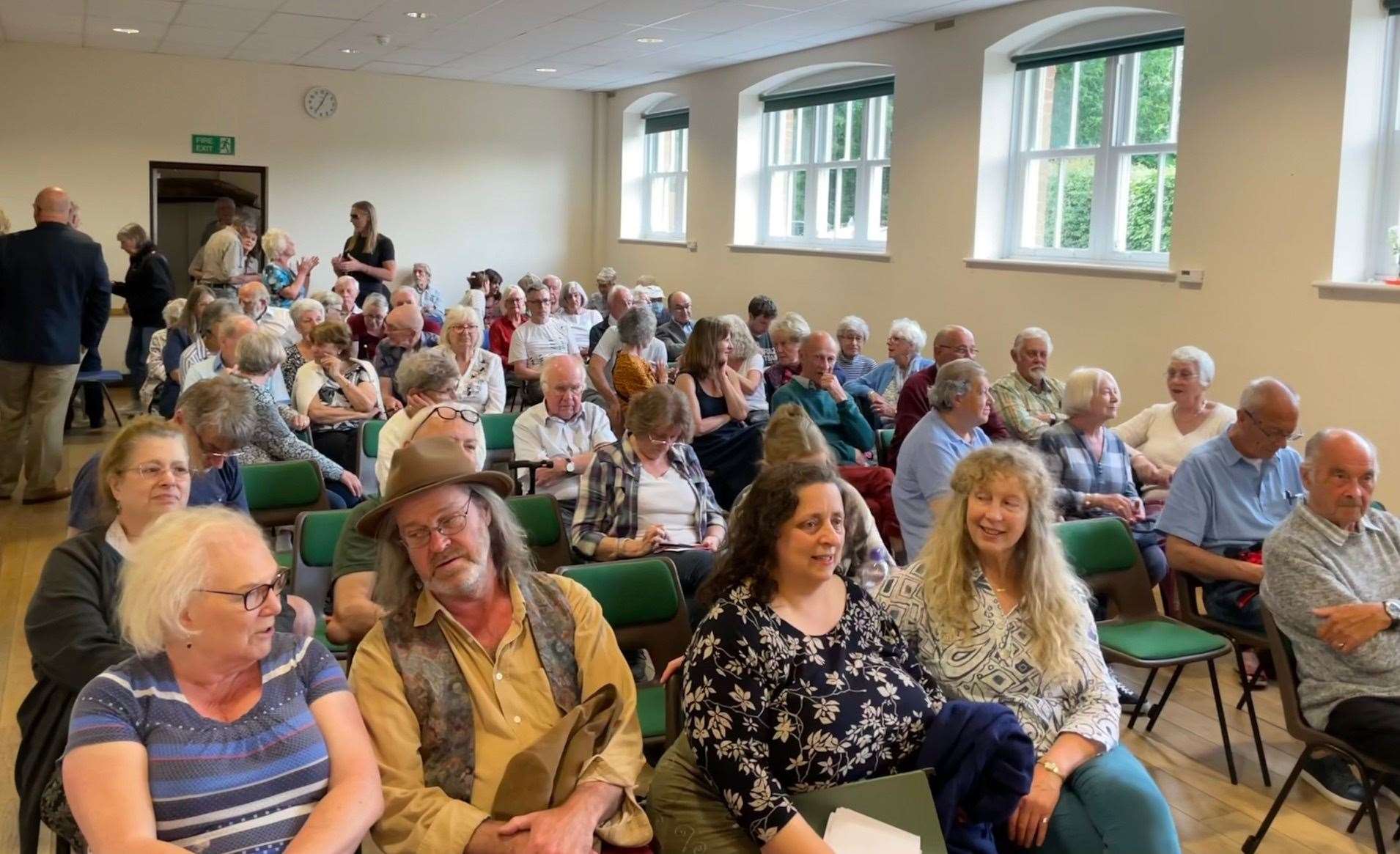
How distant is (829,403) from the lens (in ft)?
18.2

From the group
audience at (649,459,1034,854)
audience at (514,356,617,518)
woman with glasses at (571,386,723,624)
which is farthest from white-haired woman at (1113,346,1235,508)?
audience at (649,459,1034,854)

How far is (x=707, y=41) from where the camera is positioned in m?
9.96

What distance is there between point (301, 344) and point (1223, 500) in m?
4.54

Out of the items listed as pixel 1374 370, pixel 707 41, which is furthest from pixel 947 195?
pixel 1374 370

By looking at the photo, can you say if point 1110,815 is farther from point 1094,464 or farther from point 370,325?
point 370,325

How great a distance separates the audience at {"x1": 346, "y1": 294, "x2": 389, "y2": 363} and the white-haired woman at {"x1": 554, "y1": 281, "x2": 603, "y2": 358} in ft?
5.48

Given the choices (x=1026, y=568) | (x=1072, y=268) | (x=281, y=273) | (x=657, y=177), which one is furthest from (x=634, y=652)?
(x=657, y=177)

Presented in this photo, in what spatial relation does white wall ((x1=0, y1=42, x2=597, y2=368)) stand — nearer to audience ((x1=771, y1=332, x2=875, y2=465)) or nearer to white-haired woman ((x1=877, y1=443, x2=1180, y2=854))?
audience ((x1=771, y1=332, x2=875, y2=465))

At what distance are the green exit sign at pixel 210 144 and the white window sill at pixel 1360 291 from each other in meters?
10.2

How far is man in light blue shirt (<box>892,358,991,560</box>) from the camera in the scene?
13.5ft

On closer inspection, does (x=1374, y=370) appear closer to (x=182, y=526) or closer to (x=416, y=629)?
(x=416, y=629)

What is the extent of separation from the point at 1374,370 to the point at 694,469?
3.91 meters

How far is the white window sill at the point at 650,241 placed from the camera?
12734 mm

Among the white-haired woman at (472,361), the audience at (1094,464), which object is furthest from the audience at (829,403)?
the white-haired woman at (472,361)
